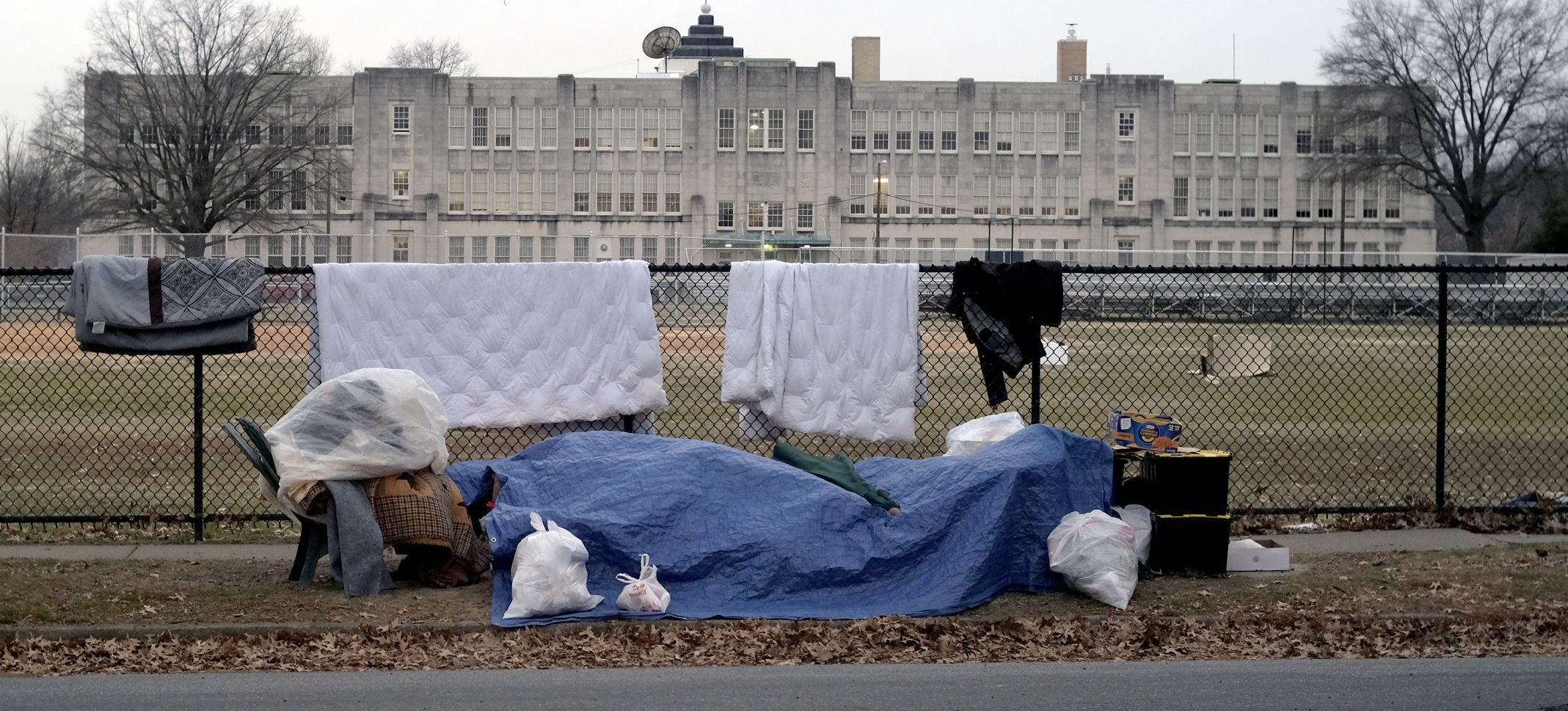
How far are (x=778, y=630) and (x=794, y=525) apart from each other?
2.61 ft

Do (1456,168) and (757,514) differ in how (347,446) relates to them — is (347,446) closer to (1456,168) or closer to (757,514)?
(757,514)

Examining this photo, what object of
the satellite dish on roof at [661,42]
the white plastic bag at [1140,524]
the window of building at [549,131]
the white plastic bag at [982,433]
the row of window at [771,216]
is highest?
the satellite dish on roof at [661,42]

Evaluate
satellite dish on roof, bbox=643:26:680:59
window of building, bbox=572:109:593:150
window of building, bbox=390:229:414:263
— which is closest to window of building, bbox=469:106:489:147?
window of building, bbox=572:109:593:150

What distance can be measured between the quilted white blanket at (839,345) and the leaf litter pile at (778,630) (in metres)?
2.20

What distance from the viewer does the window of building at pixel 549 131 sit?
7269cm

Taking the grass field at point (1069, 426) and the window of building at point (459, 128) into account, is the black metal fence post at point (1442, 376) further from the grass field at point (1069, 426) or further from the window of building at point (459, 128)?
the window of building at point (459, 128)

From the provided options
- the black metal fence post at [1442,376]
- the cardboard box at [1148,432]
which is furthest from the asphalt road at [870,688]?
the black metal fence post at [1442,376]

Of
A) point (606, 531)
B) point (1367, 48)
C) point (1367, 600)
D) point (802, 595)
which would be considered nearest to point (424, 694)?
point (606, 531)

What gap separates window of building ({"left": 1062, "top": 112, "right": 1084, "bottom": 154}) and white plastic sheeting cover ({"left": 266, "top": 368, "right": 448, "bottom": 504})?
6937 cm

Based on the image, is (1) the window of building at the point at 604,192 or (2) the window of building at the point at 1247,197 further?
(2) the window of building at the point at 1247,197

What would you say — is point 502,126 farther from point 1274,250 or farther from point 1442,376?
point 1442,376

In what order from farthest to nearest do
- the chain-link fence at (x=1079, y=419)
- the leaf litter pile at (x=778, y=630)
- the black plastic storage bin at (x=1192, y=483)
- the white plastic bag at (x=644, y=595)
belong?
the chain-link fence at (x=1079, y=419)
the black plastic storage bin at (x=1192, y=483)
the white plastic bag at (x=644, y=595)
the leaf litter pile at (x=778, y=630)

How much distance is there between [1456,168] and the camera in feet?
220

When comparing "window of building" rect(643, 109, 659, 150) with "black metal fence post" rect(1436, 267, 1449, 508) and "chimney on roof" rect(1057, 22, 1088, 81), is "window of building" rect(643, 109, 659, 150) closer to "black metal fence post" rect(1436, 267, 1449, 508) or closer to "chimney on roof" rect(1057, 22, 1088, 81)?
"chimney on roof" rect(1057, 22, 1088, 81)
